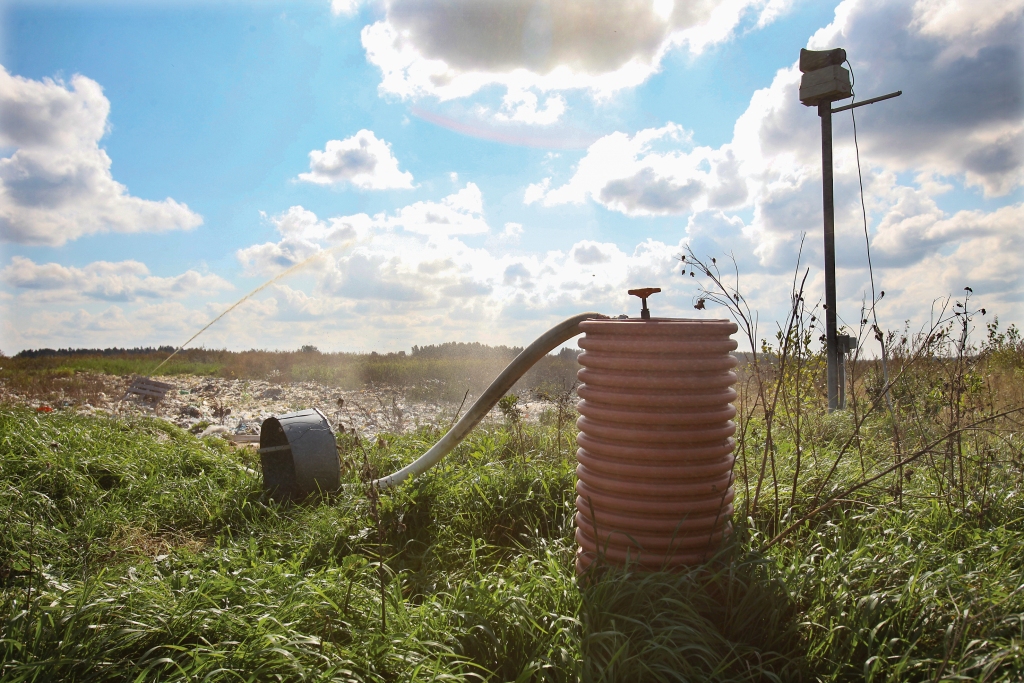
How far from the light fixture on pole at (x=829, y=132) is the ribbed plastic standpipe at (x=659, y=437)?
479 centimetres

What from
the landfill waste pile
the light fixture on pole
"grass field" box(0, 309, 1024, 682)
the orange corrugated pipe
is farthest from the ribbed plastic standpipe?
the light fixture on pole

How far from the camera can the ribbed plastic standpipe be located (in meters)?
2.52

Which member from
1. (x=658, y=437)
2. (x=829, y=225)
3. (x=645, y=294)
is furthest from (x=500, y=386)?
(x=829, y=225)

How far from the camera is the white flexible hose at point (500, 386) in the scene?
3389mm

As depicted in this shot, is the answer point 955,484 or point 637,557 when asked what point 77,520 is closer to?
point 637,557

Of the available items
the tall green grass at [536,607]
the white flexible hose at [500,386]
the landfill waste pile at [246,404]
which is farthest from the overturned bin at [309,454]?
the landfill waste pile at [246,404]

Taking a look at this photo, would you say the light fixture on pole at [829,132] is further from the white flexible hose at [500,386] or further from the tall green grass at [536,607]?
the white flexible hose at [500,386]

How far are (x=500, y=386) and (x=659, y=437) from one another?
1.36 meters

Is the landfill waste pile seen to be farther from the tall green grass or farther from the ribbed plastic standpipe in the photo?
the ribbed plastic standpipe

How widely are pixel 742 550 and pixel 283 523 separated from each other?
2.97m

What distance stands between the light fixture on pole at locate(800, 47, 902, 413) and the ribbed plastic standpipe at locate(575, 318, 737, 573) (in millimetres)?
4790

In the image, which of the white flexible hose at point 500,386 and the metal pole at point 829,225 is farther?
the metal pole at point 829,225

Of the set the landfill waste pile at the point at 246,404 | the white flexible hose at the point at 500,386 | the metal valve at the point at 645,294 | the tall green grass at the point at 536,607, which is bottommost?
the tall green grass at the point at 536,607

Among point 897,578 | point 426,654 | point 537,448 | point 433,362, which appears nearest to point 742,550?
point 897,578
